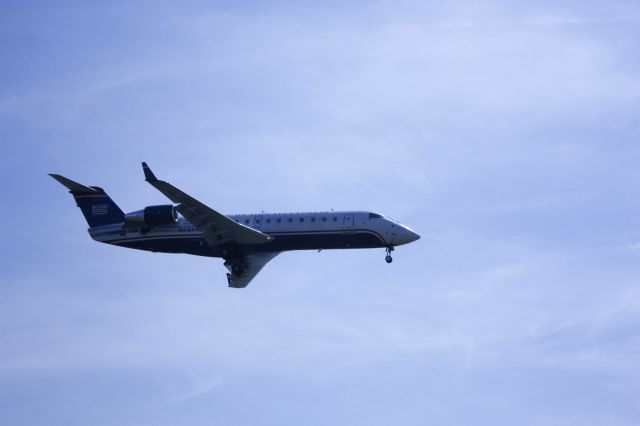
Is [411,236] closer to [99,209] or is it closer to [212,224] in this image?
[212,224]

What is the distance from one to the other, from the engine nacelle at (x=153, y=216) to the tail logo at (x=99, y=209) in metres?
3.27

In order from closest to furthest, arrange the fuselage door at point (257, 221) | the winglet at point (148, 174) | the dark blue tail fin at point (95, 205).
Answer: the winglet at point (148, 174) < the fuselage door at point (257, 221) < the dark blue tail fin at point (95, 205)

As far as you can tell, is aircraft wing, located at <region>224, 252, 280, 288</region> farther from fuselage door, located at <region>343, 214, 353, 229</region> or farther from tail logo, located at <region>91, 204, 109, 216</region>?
tail logo, located at <region>91, 204, 109, 216</region>

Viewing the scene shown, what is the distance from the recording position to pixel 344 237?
68375 mm

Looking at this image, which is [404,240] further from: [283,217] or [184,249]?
[184,249]

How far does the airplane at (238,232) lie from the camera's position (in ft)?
224

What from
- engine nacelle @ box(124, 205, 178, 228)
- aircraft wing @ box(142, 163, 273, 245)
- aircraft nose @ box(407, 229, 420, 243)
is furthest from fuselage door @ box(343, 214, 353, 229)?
engine nacelle @ box(124, 205, 178, 228)

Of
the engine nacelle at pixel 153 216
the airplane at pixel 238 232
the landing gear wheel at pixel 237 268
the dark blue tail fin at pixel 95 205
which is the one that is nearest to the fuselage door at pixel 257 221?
the airplane at pixel 238 232

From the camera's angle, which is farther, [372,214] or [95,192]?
[95,192]

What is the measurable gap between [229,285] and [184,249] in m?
4.02

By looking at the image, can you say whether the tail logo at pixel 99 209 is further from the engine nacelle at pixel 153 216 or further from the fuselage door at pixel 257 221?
the fuselage door at pixel 257 221

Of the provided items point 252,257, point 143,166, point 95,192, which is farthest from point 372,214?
point 95,192

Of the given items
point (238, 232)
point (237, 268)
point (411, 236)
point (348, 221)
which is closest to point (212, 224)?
point (238, 232)

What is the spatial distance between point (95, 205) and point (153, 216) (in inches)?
243
